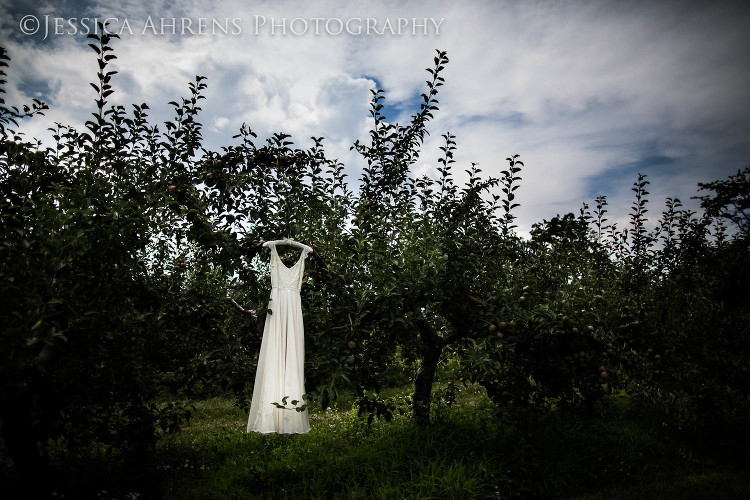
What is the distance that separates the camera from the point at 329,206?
4.77 metres

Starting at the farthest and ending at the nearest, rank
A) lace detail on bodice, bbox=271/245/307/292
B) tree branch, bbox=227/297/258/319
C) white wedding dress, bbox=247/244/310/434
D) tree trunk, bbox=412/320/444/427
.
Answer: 1. tree trunk, bbox=412/320/444/427
2. tree branch, bbox=227/297/258/319
3. lace detail on bodice, bbox=271/245/307/292
4. white wedding dress, bbox=247/244/310/434

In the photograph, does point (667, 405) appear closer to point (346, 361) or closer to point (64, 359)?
point (346, 361)

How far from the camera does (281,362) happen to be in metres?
4.03

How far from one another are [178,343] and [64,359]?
153 centimetres

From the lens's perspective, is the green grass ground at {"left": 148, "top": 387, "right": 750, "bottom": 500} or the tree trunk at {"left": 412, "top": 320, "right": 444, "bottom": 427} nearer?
the green grass ground at {"left": 148, "top": 387, "right": 750, "bottom": 500}

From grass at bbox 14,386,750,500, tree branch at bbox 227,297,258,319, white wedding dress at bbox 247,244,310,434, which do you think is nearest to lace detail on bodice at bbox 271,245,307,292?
white wedding dress at bbox 247,244,310,434

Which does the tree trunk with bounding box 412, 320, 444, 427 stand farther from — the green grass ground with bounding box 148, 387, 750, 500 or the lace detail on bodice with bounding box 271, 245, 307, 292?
the lace detail on bodice with bounding box 271, 245, 307, 292

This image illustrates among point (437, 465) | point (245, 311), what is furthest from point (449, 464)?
point (245, 311)

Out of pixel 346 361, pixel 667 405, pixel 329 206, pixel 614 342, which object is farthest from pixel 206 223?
pixel 667 405

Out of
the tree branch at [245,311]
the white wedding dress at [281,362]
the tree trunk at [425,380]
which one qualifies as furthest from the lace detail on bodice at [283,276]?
the tree trunk at [425,380]

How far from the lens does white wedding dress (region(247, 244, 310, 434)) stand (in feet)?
13.0

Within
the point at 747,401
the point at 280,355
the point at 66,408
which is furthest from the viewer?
the point at 747,401

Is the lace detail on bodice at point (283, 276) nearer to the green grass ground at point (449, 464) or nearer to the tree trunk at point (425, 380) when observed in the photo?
the tree trunk at point (425, 380)

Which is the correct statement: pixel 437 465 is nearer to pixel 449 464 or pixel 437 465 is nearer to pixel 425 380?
pixel 449 464
